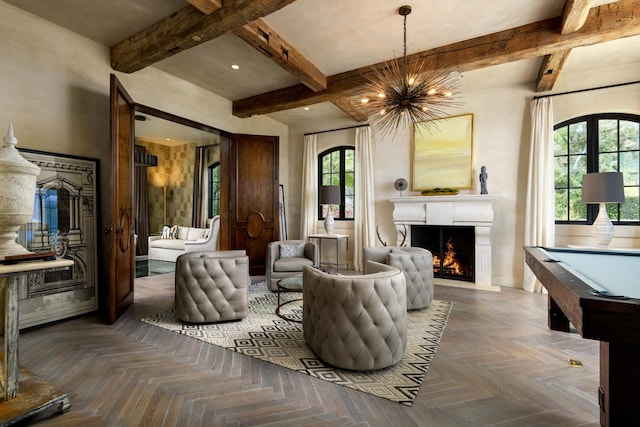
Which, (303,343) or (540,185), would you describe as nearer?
(303,343)

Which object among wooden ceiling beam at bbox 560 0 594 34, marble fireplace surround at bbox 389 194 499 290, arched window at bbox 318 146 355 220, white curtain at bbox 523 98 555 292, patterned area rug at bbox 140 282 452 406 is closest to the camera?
patterned area rug at bbox 140 282 452 406

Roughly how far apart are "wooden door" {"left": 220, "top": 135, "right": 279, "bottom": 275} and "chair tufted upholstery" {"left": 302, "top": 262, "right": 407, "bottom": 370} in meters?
3.66

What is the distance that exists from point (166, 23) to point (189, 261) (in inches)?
101

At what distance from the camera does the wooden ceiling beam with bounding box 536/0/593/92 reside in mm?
2744

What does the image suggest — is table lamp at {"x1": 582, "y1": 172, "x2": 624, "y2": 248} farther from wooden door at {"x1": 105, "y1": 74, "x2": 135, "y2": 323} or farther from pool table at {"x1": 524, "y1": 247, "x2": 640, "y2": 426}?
wooden door at {"x1": 105, "y1": 74, "x2": 135, "y2": 323}

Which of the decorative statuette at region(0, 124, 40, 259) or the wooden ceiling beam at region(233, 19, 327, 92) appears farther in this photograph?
the wooden ceiling beam at region(233, 19, 327, 92)

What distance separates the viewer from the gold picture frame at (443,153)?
17.1 feet

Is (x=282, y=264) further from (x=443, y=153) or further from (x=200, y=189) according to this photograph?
(x=200, y=189)

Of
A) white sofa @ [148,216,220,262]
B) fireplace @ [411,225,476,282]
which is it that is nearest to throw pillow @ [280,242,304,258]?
→ fireplace @ [411,225,476,282]

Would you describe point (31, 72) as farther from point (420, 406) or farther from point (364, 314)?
point (420, 406)

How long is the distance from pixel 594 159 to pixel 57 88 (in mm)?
7052

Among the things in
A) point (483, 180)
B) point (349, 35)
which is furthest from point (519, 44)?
point (483, 180)

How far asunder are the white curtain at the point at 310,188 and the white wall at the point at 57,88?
323 centimetres

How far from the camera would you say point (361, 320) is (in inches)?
87.7
